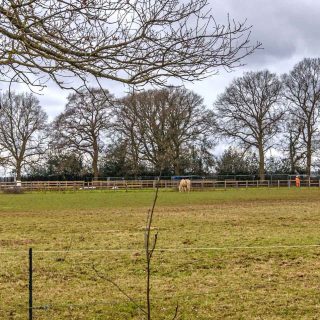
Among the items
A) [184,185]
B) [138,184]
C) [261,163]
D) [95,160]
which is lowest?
[184,185]

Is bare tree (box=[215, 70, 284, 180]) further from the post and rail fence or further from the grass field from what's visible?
the grass field

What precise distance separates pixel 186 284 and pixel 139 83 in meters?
3.63

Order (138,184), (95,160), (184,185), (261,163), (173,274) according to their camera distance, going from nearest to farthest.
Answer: (173,274), (184,185), (138,184), (261,163), (95,160)

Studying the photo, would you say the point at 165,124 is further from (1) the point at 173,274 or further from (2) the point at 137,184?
(1) the point at 173,274

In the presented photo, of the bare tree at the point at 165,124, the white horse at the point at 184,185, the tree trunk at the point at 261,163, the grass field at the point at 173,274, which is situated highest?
the bare tree at the point at 165,124

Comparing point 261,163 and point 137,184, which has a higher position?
point 261,163

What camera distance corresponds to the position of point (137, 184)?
1981 inches

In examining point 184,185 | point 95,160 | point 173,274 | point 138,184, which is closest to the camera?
point 173,274

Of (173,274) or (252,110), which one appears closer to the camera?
(173,274)

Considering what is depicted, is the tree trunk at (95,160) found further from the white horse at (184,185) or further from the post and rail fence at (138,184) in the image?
the white horse at (184,185)

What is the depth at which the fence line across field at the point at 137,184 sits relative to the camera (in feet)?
157

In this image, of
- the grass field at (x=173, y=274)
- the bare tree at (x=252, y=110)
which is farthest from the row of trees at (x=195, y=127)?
the grass field at (x=173, y=274)

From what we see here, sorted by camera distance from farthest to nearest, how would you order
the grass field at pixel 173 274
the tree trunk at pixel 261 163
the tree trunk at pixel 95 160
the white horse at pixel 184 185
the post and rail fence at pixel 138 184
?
the tree trunk at pixel 95 160, the tree trunk at pixel 261 163, the post and rail fence at pixel 138 184, the white horse at pixel 184 185, the grass field at pixel 173 274

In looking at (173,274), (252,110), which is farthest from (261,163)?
(173,274)
